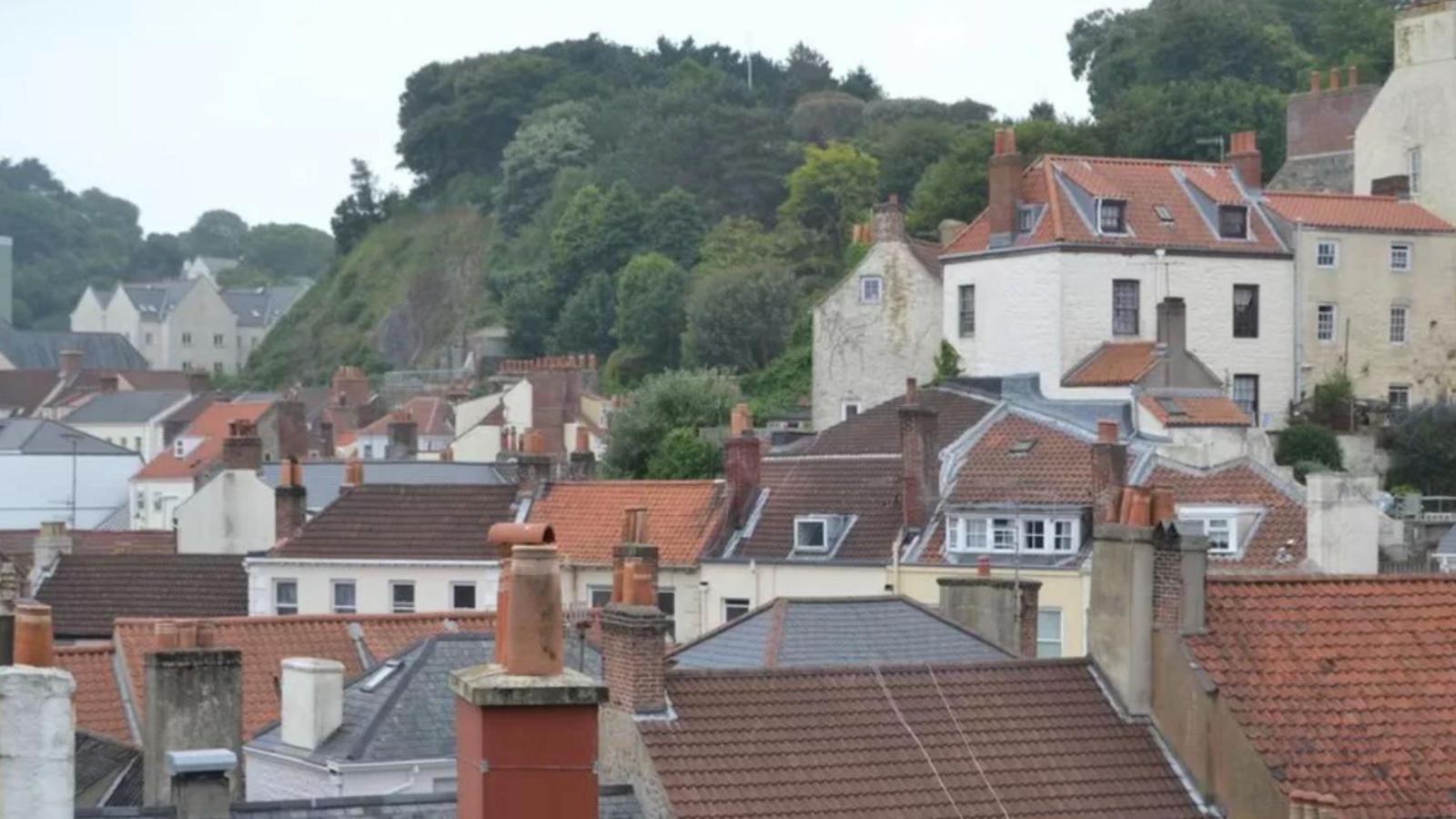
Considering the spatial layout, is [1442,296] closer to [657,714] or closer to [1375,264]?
[1375,264]

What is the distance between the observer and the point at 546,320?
122 metres

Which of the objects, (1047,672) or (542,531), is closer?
(542,531)

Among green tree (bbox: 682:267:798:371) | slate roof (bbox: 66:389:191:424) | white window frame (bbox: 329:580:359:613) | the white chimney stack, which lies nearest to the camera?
the white chimney stack

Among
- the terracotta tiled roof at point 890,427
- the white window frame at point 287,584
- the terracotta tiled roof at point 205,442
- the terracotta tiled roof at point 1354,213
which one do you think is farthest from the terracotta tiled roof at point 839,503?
the terracotta tiled roof at point 205,442

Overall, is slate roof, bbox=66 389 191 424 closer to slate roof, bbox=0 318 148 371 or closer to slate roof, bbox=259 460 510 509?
slate roof, bbox=0 318 148 371

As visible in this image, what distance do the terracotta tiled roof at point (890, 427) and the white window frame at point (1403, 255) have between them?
50.0 feet

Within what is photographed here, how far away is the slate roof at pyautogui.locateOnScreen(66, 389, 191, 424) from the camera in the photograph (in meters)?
133

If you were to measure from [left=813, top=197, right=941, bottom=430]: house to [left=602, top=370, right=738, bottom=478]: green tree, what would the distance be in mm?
2889

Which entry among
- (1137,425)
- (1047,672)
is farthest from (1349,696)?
(1137,425)

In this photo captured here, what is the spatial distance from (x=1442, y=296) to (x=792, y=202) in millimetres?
42327

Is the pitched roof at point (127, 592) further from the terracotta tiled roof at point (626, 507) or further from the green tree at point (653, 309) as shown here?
the green tree at point (653, 309)

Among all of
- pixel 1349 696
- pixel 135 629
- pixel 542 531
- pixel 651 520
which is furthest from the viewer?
pixel 651 520

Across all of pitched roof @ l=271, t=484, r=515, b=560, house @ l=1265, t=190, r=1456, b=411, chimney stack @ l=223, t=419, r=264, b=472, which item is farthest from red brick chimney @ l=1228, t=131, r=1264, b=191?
chimney stack @ l=223, t=419, r=264, b=472

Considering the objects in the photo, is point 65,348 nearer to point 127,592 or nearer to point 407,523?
point 407,523
